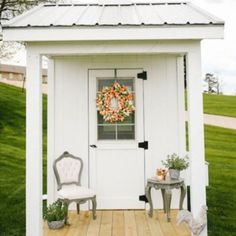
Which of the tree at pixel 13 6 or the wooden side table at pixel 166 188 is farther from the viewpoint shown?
the tree at pixel 13 6

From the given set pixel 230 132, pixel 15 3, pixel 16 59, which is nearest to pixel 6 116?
pixel 16 59

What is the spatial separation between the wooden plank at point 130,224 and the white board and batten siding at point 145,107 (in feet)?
1.92

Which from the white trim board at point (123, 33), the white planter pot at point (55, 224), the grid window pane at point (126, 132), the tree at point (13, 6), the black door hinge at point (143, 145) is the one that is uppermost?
the tree at point (13, 6)

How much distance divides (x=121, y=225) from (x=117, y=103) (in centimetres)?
201

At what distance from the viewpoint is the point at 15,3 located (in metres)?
16.4

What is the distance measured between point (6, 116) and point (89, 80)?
13.7 metres

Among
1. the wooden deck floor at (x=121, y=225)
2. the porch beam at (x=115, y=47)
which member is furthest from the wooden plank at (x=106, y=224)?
the porch beam at (x=115, y=47)

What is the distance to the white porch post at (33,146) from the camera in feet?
15.7

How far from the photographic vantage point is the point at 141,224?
5.80 metres

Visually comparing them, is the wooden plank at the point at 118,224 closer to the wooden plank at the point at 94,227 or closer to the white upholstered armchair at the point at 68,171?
the wooden plank at the point at 94,227

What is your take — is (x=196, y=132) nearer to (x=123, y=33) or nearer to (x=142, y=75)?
(x=123, y=33)

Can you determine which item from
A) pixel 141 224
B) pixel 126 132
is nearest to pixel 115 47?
pixel 126 132

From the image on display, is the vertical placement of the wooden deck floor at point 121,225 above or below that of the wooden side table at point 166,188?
below

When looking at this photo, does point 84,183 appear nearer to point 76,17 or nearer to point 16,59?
point 76,17
